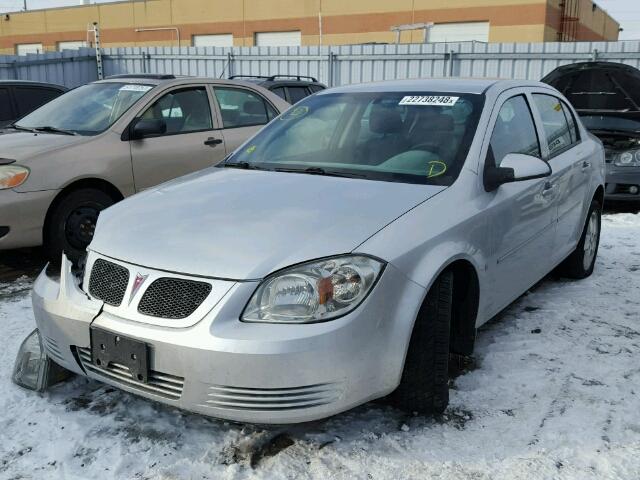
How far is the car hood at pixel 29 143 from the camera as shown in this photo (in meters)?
4.90

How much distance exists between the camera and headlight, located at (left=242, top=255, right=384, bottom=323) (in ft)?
7.88

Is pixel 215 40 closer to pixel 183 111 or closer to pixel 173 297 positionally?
pixel 183 111

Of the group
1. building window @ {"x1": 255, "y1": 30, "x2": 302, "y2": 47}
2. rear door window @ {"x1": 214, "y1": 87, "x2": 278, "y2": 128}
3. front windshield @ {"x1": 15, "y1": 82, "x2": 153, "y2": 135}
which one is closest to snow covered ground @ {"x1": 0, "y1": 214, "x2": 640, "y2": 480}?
front windshield @ {"x1": 15, "y1": 82, "x2": 153, "y2": 135}

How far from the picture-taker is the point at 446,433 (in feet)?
9.19

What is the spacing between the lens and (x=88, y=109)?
588cm

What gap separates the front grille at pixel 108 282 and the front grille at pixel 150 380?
244 mm

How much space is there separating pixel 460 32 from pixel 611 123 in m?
22.5

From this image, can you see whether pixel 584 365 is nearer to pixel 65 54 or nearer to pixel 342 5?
pixel 65 54

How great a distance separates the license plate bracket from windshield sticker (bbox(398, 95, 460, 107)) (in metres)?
2.12

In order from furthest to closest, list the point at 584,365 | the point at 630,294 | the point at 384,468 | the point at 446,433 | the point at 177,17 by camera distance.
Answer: the point at 177,17 < the point at 630,294 < the point at 584,365 < the point at 446,433 < the point at 384,468


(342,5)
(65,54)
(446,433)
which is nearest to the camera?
(446,433)

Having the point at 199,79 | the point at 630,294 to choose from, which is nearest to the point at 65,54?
the point at 199,79

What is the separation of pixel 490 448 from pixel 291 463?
85 cm

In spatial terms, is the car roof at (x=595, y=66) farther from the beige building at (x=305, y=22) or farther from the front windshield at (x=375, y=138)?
the beige building at (x=305, y=22)
